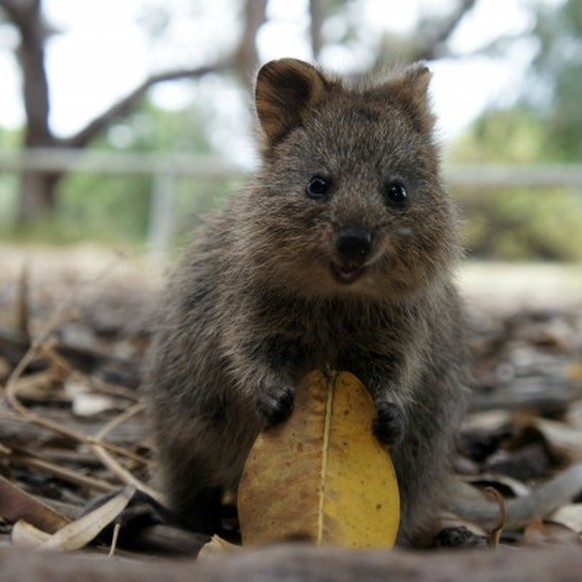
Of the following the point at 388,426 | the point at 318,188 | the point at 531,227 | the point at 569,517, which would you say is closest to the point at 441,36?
the point at 531,227

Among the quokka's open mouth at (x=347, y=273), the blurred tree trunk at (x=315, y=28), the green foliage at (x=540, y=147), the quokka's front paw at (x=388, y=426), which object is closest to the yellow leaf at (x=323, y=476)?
the quokka's front paw at (x=388, y=426)

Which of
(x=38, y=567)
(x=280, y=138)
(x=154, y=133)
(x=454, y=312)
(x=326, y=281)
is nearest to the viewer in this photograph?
(x=38, y=567)

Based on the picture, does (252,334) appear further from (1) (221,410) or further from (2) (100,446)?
(2) (100,446)

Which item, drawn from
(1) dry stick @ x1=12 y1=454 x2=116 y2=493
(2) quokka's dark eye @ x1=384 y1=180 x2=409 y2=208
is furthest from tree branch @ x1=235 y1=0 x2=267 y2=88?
(2) quokka's dark eye @ x1=384 y1=180 x2=409 y2=208

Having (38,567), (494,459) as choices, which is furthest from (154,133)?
(38,567)

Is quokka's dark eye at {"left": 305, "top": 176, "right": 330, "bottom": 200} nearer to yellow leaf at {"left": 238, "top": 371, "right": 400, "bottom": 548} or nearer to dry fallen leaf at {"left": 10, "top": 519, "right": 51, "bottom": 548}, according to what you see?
yellow leaf at {"left": 238, "top": 371, "right": 400, "bottom": 548}

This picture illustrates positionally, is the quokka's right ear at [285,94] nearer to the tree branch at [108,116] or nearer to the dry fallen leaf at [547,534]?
the dry fallen leaf at [547,534]
